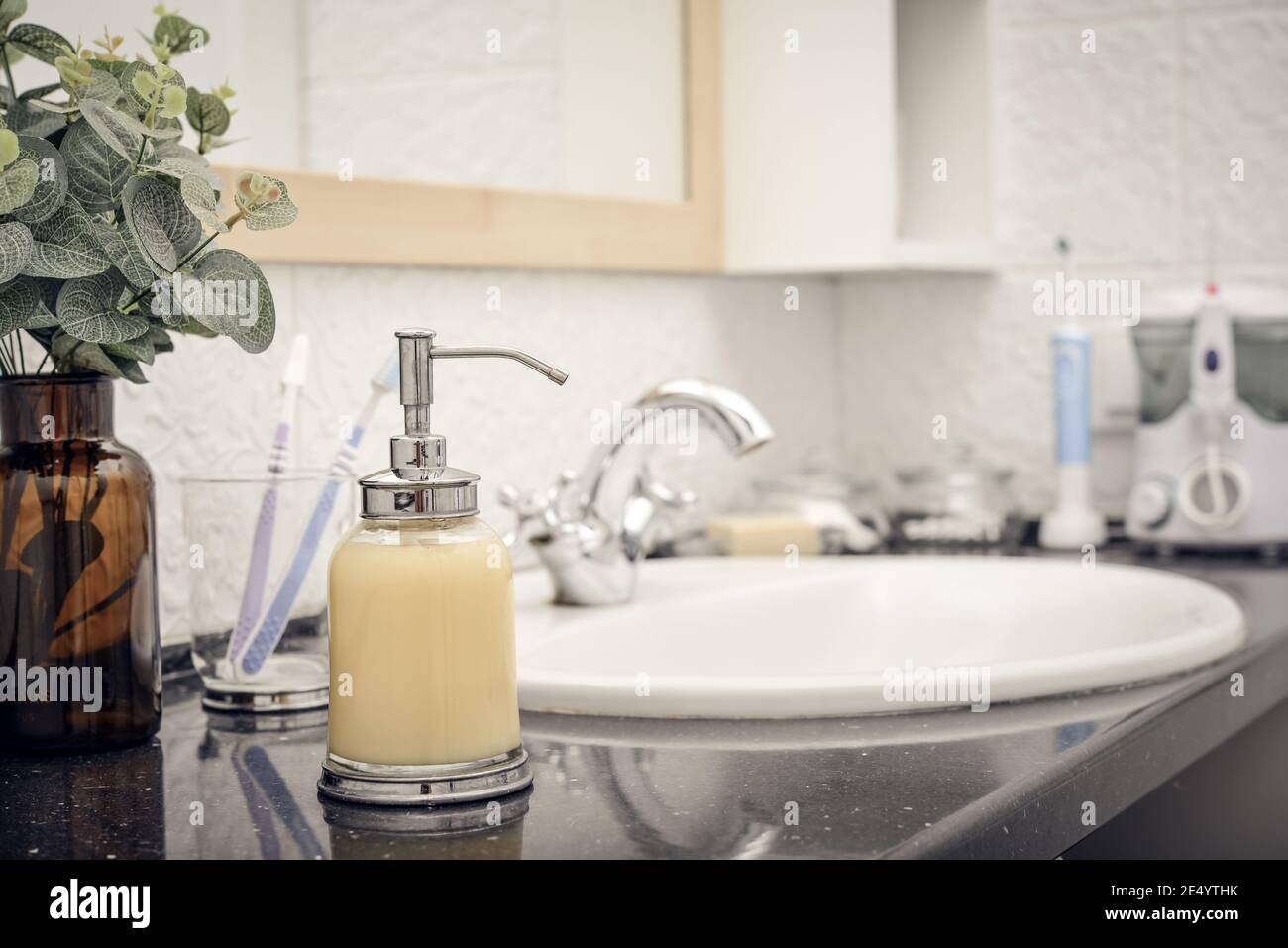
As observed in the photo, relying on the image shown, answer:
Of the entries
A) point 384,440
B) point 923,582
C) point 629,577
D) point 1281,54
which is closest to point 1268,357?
point 1281,54

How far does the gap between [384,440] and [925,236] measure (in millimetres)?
730

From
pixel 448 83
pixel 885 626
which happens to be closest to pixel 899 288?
pixel 885 626

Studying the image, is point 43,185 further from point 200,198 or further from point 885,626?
point 885,626

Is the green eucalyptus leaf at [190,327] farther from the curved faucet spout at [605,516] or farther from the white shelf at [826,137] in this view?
the white shelf at [826,137]

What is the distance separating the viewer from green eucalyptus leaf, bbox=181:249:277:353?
→ 738mm

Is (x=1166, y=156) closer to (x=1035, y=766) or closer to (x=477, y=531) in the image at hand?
(x=1035, y=766)

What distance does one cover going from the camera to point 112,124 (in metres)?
0.73

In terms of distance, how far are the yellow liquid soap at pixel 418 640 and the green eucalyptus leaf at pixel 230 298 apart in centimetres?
13

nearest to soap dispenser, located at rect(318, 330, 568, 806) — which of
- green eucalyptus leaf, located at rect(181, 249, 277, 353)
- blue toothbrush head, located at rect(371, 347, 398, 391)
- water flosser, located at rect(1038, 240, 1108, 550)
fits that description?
green eucalyptus leaf, located at rect(181, 249, 277, 353)

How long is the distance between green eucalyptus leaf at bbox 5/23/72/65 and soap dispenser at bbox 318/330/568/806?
262 millimetres

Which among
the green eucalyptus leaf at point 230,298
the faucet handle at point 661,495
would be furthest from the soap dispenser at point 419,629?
the faucet handle at point 661,495

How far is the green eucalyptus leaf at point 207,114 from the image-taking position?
806 millimetres

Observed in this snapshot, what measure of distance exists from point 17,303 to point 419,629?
0.87 ft

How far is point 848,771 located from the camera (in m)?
0.74
